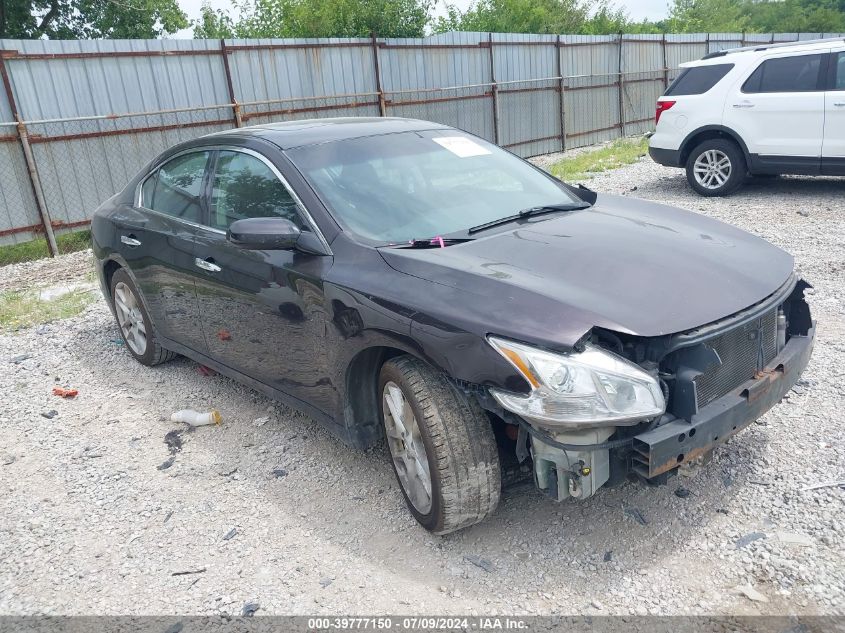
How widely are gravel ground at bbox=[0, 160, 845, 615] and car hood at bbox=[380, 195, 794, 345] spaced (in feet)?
2.91

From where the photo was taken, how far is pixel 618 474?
2.68 meters

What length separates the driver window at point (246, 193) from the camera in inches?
143

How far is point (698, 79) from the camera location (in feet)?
32.3

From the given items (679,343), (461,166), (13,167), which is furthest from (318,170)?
(13,167)

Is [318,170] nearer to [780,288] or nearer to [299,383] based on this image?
[299,383]

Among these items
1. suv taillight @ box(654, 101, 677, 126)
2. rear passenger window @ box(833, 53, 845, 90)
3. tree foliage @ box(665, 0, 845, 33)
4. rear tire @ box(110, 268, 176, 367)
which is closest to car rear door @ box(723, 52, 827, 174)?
rear passenger window @ box(833, 53, 845, 90)

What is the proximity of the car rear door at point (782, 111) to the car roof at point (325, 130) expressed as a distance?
6450 mm

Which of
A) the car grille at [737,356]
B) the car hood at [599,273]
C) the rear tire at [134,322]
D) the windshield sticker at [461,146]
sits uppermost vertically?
the windshield sticker at [461,146]

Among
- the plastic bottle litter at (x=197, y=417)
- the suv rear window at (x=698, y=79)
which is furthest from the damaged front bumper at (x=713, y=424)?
the suv rear window at (x=698, y=79)

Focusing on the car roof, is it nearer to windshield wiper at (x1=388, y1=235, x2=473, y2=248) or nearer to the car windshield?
the car windshield

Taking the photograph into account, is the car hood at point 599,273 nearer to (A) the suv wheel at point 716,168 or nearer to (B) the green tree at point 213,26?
(A) the suv wheel at point 716,168

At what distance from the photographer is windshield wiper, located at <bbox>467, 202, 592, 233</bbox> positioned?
355 centimetres

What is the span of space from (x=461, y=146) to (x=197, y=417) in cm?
225

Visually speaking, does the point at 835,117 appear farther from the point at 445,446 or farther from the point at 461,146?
the point at 445,446
